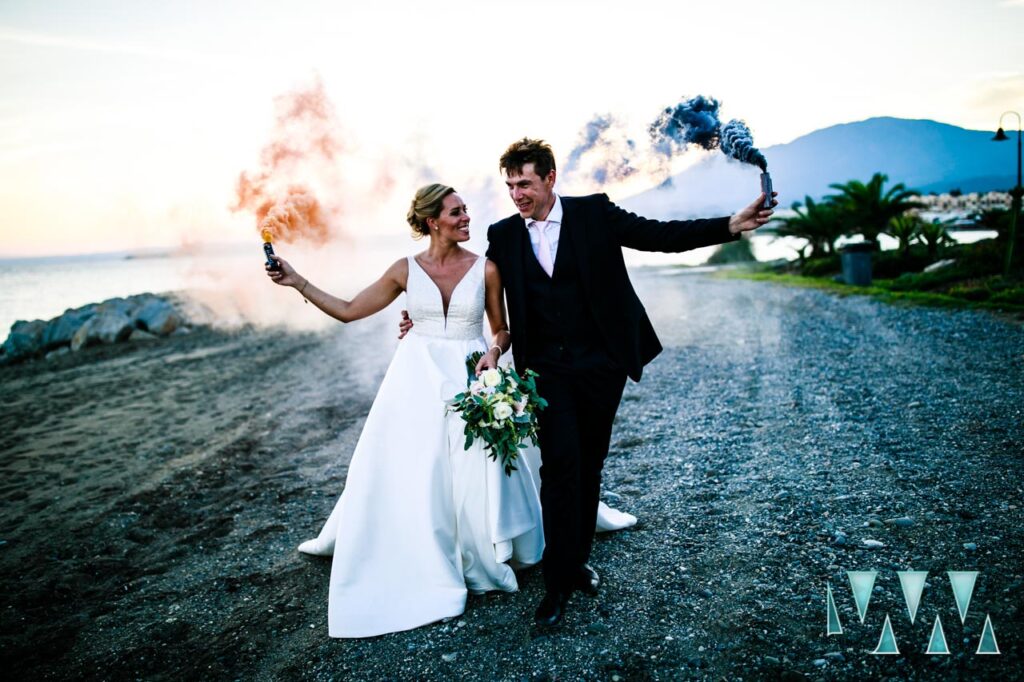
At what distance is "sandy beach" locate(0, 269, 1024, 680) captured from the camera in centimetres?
392

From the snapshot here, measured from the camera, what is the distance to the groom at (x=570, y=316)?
4.36m

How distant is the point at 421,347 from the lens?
5.11 meters

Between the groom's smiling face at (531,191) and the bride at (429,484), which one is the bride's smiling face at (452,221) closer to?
the bride at (429,484)

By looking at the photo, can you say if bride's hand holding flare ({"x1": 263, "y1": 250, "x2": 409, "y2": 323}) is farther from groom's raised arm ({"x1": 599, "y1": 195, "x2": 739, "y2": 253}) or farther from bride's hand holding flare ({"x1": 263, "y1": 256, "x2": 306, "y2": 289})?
groom's raised arm ({"x1": 599, "y1": 195, "x2": 739, "y2": 253})

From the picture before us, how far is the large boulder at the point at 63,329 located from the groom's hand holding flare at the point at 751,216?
1063 inches

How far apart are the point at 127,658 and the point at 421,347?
2964 mm

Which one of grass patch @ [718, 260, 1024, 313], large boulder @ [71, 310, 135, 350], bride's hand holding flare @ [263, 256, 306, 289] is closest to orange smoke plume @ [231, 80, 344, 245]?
bride's hand holding flare @ [263, 256, 306, 289]

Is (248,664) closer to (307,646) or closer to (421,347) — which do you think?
(307,646)

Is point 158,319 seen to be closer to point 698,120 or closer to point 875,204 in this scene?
point 698,120

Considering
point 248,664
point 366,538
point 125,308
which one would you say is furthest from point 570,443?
point 125,308

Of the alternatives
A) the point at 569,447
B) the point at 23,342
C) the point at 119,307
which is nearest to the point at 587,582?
the point at 569,447

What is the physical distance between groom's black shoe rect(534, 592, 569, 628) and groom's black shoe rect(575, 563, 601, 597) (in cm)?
24

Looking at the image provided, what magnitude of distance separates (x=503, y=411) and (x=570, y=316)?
0.84 metres

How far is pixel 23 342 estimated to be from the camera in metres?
24.0
